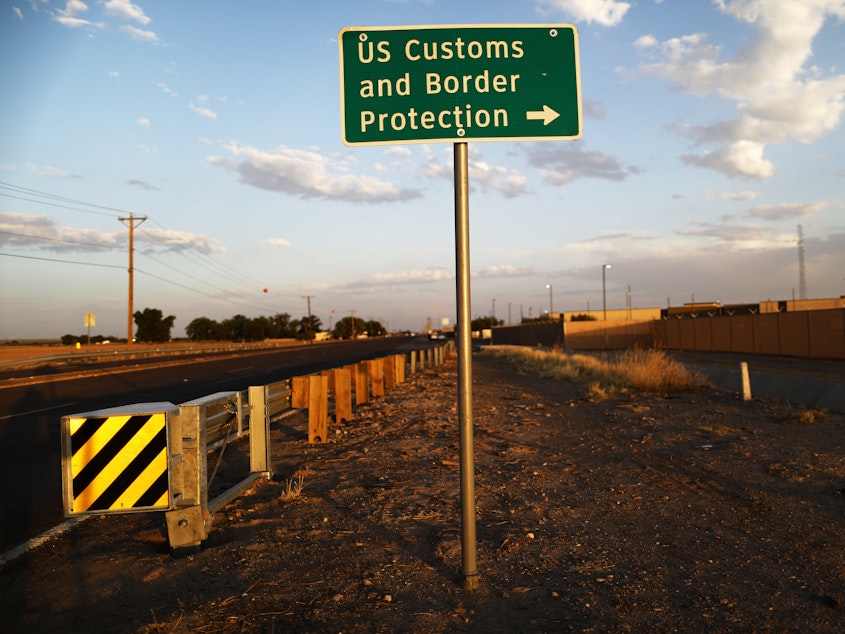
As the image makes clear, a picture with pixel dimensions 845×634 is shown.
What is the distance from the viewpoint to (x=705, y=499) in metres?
6.31

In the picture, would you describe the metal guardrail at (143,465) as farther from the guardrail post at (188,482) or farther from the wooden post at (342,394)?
the wooden post at (342,394)

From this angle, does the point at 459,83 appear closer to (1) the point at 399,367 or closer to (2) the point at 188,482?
(2) the point at 188,482

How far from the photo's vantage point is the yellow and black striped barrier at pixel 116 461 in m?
4.57

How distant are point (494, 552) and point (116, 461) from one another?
2.92 metres

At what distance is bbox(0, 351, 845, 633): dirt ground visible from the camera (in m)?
3.80

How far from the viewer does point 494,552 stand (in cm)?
483

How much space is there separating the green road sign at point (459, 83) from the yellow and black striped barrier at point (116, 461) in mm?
2639

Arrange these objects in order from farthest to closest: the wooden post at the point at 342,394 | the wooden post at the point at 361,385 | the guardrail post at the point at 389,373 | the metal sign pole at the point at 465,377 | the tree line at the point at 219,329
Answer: the tree line at the point at 219,329, the guardrail post at the point at 389,373, the wooden post at the point at 361,385, the wooden post at the point at 342,394, the metal sign pole at the point at 465,377

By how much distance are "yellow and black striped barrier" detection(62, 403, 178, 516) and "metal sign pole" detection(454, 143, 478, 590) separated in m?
2.28

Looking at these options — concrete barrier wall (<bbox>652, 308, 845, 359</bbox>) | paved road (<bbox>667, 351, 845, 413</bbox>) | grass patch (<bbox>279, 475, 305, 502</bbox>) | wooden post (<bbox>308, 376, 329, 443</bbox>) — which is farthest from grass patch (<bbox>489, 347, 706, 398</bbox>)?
concrete barrier wall (<bbox>652, 308, 845, 359</bbox>)

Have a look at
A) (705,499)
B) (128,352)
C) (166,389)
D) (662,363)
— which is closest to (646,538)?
(705,499)

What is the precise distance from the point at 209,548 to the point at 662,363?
14.8 metres

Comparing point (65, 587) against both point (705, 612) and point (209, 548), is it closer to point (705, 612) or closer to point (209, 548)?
point (209, 548)

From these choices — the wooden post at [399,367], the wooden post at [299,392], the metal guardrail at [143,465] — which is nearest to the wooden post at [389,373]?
the wooden post at [399,367]
